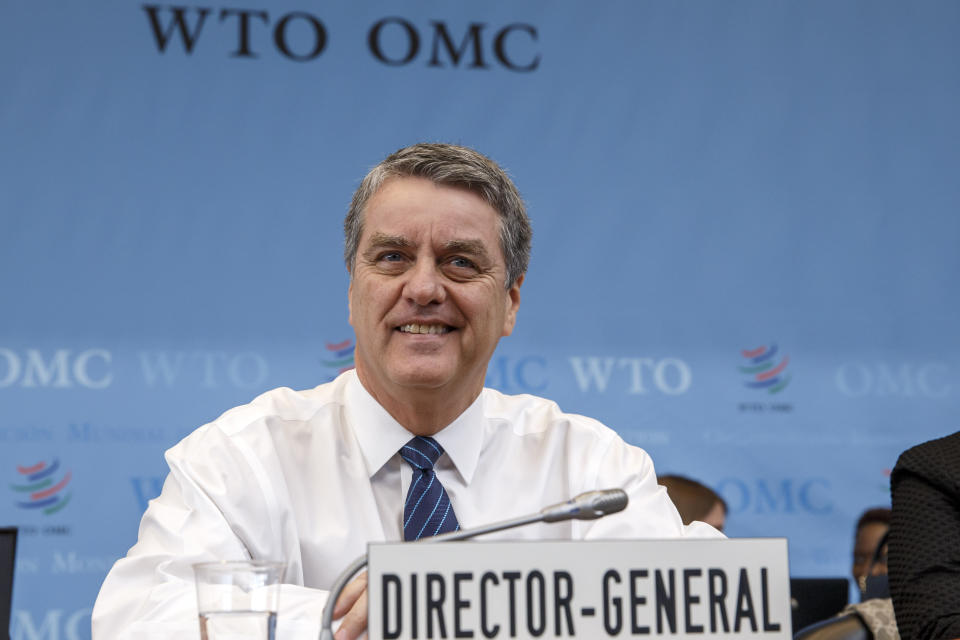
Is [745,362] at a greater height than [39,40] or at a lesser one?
lesser

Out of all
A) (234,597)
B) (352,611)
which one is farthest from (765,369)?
(234,597)

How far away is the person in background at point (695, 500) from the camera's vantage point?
11.2 feet

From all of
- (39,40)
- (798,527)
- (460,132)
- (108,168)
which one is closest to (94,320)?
(108,168)

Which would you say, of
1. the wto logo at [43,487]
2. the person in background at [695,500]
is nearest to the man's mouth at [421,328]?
the person in background at [695,500]

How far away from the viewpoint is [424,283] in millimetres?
1596

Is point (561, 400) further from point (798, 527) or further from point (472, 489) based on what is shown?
point (472, 489)

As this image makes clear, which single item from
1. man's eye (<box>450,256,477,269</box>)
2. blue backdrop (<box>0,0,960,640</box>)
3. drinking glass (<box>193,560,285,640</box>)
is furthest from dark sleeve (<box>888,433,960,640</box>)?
blue backdrop (<box>0,0,960,640</box>)

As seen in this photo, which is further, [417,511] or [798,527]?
[798,527]

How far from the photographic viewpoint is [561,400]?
3707 millimetres

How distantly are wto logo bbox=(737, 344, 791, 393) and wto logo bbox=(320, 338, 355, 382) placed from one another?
4.41ft

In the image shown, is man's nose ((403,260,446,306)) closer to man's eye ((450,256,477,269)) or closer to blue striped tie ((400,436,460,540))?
man's eye ((450,256,477,269))

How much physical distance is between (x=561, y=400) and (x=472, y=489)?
2.00 meters

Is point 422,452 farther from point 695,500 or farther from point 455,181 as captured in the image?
point 695,500

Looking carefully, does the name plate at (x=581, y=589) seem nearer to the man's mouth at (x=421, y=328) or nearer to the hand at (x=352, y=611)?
the hand at (x=352, y=611)
